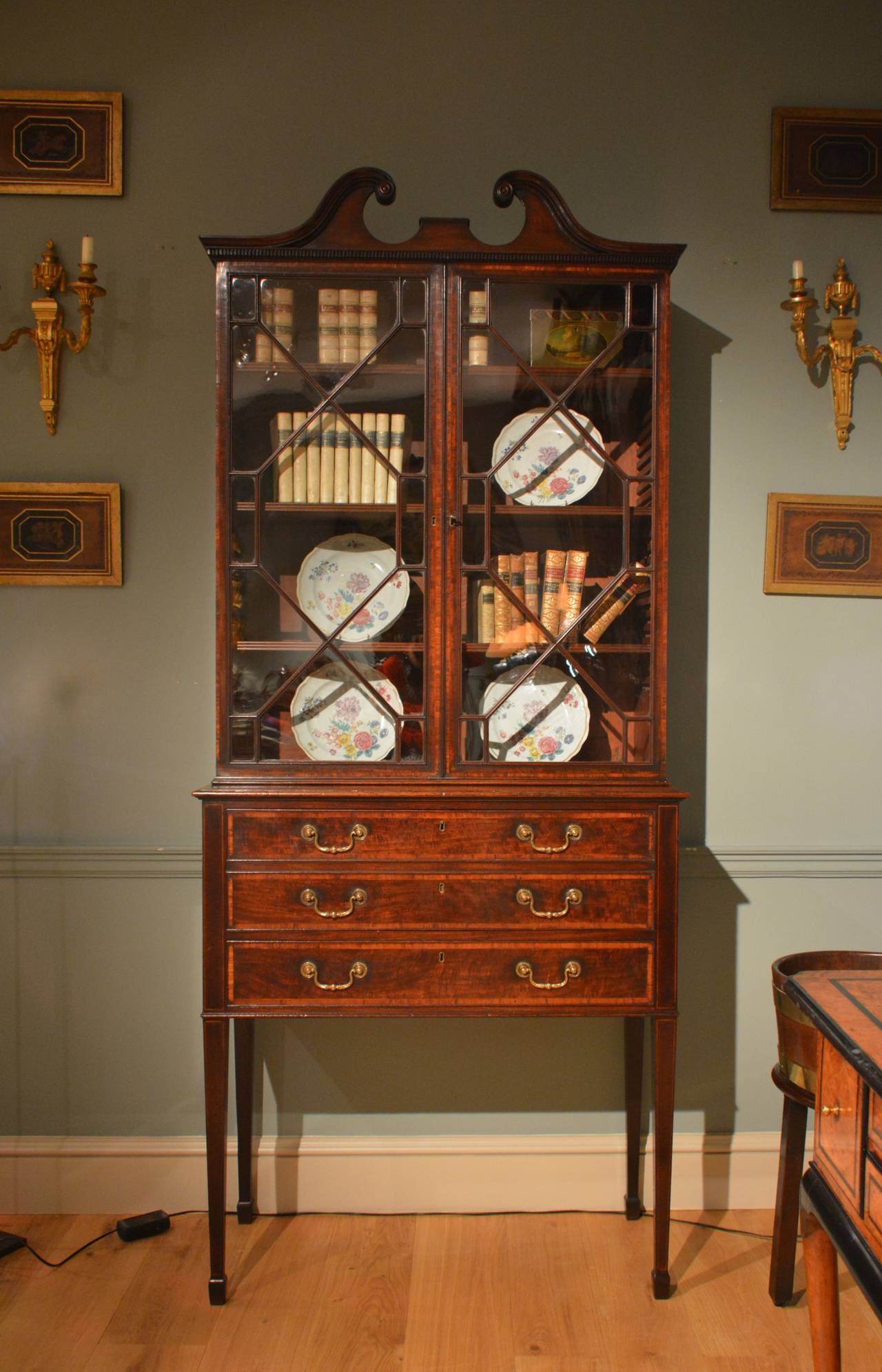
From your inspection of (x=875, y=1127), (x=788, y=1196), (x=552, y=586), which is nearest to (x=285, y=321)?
(x=552, y=586)

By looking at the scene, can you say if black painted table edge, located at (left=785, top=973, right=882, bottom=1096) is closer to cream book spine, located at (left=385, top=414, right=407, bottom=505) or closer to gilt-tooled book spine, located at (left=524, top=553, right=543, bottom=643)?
gilt-tooled book spine, located at (left=524, top=553, right=543, bottom=643)

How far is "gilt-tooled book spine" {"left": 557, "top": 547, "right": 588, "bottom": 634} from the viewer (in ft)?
6.91

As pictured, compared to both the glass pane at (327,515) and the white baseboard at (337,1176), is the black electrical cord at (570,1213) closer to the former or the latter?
the white baseboard at (337,1176)

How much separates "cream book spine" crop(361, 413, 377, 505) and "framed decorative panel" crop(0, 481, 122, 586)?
672mm

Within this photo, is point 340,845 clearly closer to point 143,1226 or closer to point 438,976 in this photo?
point 438,976

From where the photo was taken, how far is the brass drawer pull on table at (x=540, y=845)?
2.04 m

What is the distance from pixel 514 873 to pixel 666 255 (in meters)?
1.26

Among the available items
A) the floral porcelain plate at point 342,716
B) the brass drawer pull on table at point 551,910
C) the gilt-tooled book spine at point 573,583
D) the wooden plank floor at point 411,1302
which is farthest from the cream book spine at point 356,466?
the wooden plank floor at point 411,1302

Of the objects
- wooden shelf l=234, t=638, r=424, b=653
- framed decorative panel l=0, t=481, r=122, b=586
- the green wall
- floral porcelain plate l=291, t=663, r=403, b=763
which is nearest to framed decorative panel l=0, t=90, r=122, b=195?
the green wall

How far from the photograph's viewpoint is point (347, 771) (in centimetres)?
206

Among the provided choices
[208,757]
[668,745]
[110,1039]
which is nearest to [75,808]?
[208,757]

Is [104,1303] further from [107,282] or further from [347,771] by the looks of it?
[107,282]

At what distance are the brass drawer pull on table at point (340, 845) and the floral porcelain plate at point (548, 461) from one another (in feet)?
2.42

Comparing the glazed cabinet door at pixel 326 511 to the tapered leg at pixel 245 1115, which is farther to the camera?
the tapered leg at pixel 245 1115
